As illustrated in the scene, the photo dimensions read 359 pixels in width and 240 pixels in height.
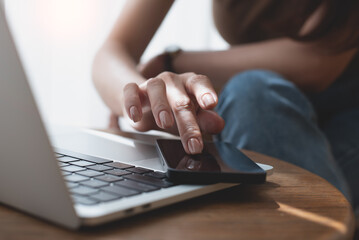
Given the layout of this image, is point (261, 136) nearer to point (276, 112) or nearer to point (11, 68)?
point (276, 112)

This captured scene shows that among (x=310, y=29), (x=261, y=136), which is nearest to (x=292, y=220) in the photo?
(x=261, y=136)

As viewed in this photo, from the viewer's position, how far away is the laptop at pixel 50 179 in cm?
25

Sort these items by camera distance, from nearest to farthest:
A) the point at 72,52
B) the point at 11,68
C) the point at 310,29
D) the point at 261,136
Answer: the point at 11,68
the point at 261,136
the point at 310,29
the point at 72,52

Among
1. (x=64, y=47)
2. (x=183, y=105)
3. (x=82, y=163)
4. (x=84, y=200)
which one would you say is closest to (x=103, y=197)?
(x=84, y=200)

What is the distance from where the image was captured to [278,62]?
3.31ft

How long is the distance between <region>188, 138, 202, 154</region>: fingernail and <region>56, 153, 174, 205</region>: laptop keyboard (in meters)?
0.06

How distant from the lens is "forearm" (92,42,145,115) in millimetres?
748

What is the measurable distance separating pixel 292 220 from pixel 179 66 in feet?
2.70

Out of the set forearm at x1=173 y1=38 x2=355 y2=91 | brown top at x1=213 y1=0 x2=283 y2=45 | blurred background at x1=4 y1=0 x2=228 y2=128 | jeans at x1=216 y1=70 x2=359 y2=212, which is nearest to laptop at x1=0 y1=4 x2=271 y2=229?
jeans at x1=216 y1=70 x2=359 y2=212

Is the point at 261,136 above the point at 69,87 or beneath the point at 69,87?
beneath

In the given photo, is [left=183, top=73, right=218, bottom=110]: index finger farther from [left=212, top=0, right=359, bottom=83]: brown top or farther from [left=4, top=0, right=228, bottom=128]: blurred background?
[left=4, top=0, right=228, bottom=128]: blurred background

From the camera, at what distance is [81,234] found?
0.27 meters

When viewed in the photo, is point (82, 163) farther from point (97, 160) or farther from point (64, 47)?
point (64, 47)

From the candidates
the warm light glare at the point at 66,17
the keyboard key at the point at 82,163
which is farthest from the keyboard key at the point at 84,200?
the warm light glare at the point at 66,17
